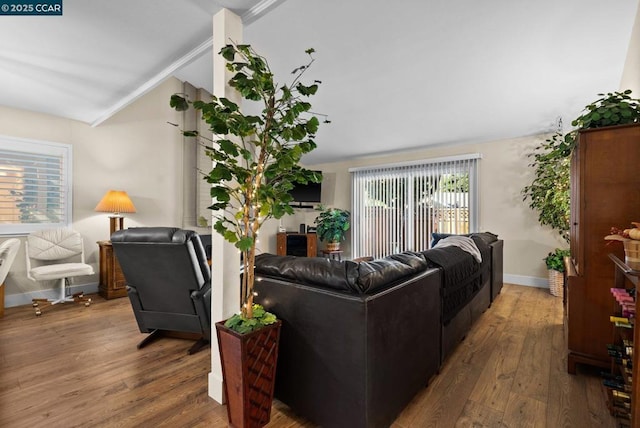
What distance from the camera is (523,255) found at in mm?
4410

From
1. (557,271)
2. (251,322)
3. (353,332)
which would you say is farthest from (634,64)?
(251,322)

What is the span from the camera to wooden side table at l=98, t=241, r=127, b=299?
3814mm

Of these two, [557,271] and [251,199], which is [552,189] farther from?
[251,199]

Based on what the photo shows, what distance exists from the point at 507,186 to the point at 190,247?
4610 mm

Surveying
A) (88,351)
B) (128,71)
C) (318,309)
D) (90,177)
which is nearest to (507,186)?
(318,309)

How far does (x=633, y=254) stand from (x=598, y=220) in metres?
0.75

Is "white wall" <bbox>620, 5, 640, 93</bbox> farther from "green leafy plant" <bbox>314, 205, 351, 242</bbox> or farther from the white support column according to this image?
"green leafy plant" <bbox>314, 205, 351, 242</bbox>

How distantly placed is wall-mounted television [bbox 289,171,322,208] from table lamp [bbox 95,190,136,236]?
3.12 metres

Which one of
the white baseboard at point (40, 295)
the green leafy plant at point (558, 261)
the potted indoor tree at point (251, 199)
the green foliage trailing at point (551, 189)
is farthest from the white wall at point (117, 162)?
the green leafy plant at point (558, 261)

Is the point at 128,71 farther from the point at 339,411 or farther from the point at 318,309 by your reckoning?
the point at 339,411

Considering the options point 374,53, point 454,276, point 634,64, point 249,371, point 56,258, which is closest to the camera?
point 249,371

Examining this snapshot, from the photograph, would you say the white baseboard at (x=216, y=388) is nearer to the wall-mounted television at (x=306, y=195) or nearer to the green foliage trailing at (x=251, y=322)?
the green foliage trailing at (x=251, y=322)

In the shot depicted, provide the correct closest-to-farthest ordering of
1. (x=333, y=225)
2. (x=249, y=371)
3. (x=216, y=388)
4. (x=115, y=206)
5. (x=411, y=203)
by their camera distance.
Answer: (x=249, y=371) → (x=216, y=388) → (x=115, y=206) → (x=411, y=203) → (x=333, y=225)

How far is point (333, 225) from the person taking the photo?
624 centimetres
